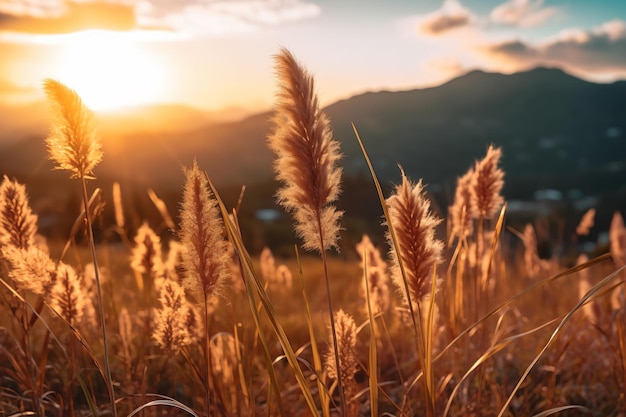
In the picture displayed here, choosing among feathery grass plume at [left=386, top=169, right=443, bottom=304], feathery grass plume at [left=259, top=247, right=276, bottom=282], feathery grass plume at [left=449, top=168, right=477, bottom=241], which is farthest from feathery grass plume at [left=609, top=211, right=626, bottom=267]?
feathery grass plume at [left=386, top=169, right=443, bottom=304]

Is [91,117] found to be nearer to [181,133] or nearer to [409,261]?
[409,261]

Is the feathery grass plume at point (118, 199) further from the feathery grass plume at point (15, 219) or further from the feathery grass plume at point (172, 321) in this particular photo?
the feathery grass plume at point (172, 321)

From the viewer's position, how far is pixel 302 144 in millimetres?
1575

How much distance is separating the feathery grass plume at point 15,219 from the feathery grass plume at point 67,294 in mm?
171

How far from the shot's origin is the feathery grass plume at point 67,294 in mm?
2166

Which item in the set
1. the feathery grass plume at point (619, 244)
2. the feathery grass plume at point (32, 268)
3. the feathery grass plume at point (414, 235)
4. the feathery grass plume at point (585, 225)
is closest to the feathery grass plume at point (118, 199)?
the feathery grass plume at point (32, 268)

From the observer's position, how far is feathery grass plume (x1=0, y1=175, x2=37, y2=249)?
2.15 meters

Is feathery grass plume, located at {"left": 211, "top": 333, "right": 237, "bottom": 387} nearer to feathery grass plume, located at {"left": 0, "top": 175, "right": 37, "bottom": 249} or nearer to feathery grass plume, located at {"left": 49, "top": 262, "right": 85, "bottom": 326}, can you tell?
feathery grass plume, located at {"left": 49, "top": 262, "right": 85, "bottom": 326}

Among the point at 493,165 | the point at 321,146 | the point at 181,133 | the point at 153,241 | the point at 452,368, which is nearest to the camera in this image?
the point at 321,146

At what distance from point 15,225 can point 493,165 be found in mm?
2147

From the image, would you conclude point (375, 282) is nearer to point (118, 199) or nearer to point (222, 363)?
point (222, 363)

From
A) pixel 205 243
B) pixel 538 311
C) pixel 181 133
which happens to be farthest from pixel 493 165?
pixel 181 133

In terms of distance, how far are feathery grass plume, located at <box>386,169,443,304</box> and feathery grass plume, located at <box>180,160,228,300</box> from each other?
540 mm

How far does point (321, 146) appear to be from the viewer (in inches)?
62.2
